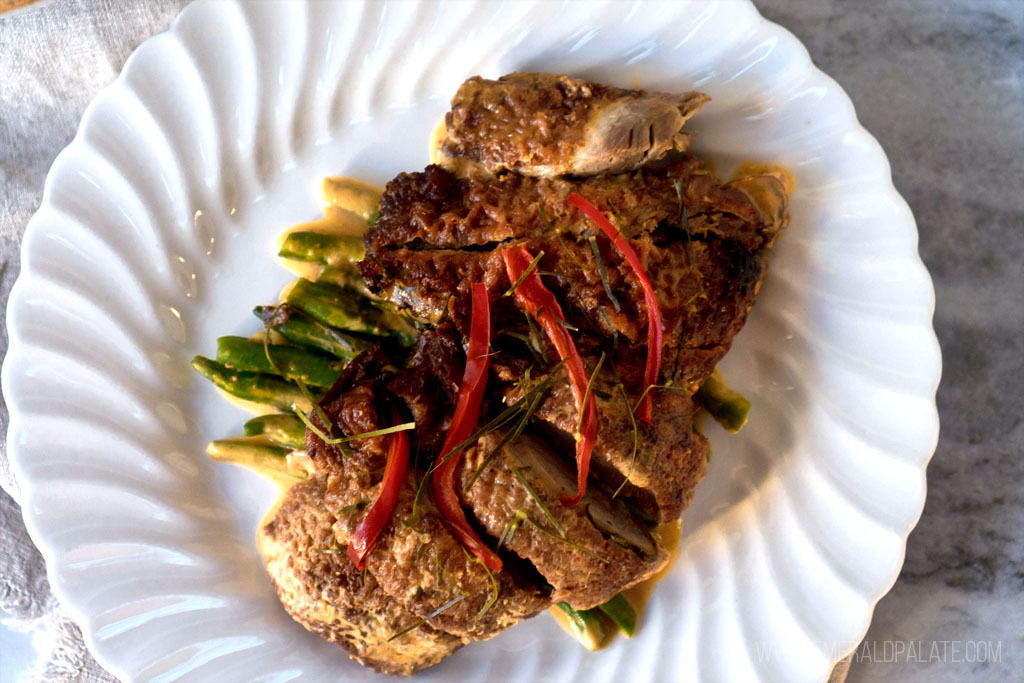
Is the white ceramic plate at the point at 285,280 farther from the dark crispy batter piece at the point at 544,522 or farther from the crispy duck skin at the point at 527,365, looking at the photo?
the dark crispy batter piece at the point at 544,522

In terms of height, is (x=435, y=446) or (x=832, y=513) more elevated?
(x=435, y=446)

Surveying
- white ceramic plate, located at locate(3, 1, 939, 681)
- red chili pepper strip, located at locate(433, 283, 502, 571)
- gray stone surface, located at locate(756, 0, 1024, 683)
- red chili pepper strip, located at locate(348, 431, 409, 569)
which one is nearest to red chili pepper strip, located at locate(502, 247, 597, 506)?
red chili pepper strip, located at locate(433, 283, 502, 571)

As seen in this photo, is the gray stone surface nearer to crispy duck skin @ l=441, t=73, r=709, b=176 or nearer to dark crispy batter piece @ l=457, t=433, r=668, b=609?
crispy duck skin @ l=441, t=73, r=709, b=176

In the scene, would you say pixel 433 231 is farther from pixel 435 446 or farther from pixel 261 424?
pixel 261 424

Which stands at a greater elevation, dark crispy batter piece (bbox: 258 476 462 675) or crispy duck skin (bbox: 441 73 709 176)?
crispy duck skin (bbox: 441 73 709 176)

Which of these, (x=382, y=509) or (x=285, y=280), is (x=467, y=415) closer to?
(x=382, y=509)

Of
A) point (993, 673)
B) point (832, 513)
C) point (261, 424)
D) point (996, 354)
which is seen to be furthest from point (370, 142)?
point (993, 673)

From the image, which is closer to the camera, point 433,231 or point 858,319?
point 433,231
